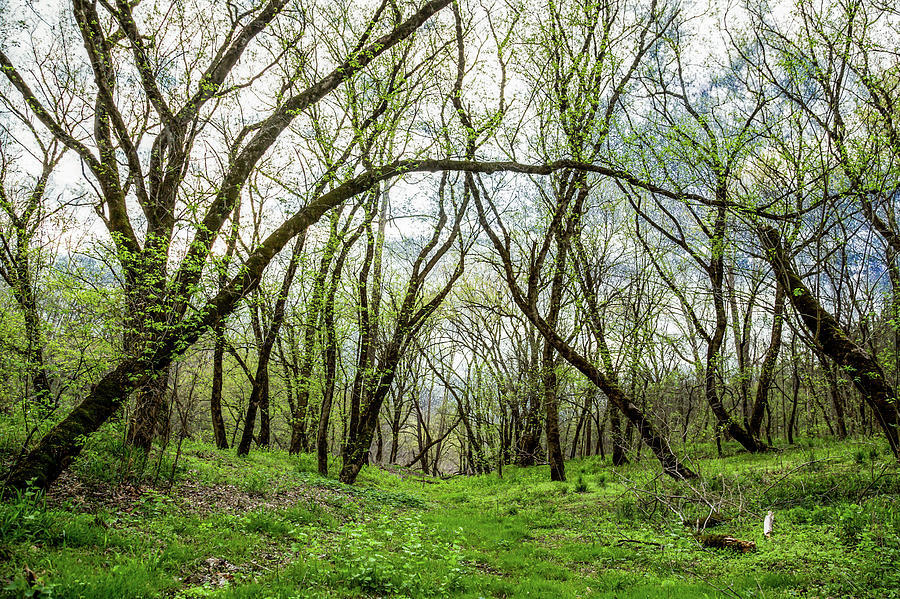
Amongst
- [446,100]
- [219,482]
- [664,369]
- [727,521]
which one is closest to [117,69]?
[446,100]

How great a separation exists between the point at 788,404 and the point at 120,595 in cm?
3359

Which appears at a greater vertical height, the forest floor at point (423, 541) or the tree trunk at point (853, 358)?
the tree trunk at point (853, 358)

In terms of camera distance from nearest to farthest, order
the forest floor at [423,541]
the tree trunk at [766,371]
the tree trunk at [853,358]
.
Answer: the forest floor at [423,541], the tree trunk at [853,358], the tree trunk at [766,371]

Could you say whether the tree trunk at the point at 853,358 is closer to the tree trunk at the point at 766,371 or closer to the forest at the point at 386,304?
the forest at the point at 386,304

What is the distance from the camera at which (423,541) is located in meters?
6.98

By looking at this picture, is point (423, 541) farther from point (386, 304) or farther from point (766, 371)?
point (766, 371)

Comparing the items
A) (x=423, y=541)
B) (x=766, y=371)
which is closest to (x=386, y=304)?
(x=423, y=541)

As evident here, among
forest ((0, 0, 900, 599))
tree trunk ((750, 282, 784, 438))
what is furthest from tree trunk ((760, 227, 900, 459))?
tree trunk ((750, 282, 784, 438))

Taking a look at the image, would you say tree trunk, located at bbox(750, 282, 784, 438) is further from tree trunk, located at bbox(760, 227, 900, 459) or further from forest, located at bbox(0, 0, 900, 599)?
tree trunk, located at bbox(760, 227, 900, 459)

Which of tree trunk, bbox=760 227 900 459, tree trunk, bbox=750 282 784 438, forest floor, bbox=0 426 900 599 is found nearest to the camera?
forest floor, bbox=0 426 900 599

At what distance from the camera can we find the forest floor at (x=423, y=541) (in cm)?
419

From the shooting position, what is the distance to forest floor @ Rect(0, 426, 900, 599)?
4.19 metres

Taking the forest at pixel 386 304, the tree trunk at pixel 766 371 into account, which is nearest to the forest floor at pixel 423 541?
the forest at pixel 386 304

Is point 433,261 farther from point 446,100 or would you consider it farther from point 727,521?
point 727,521
